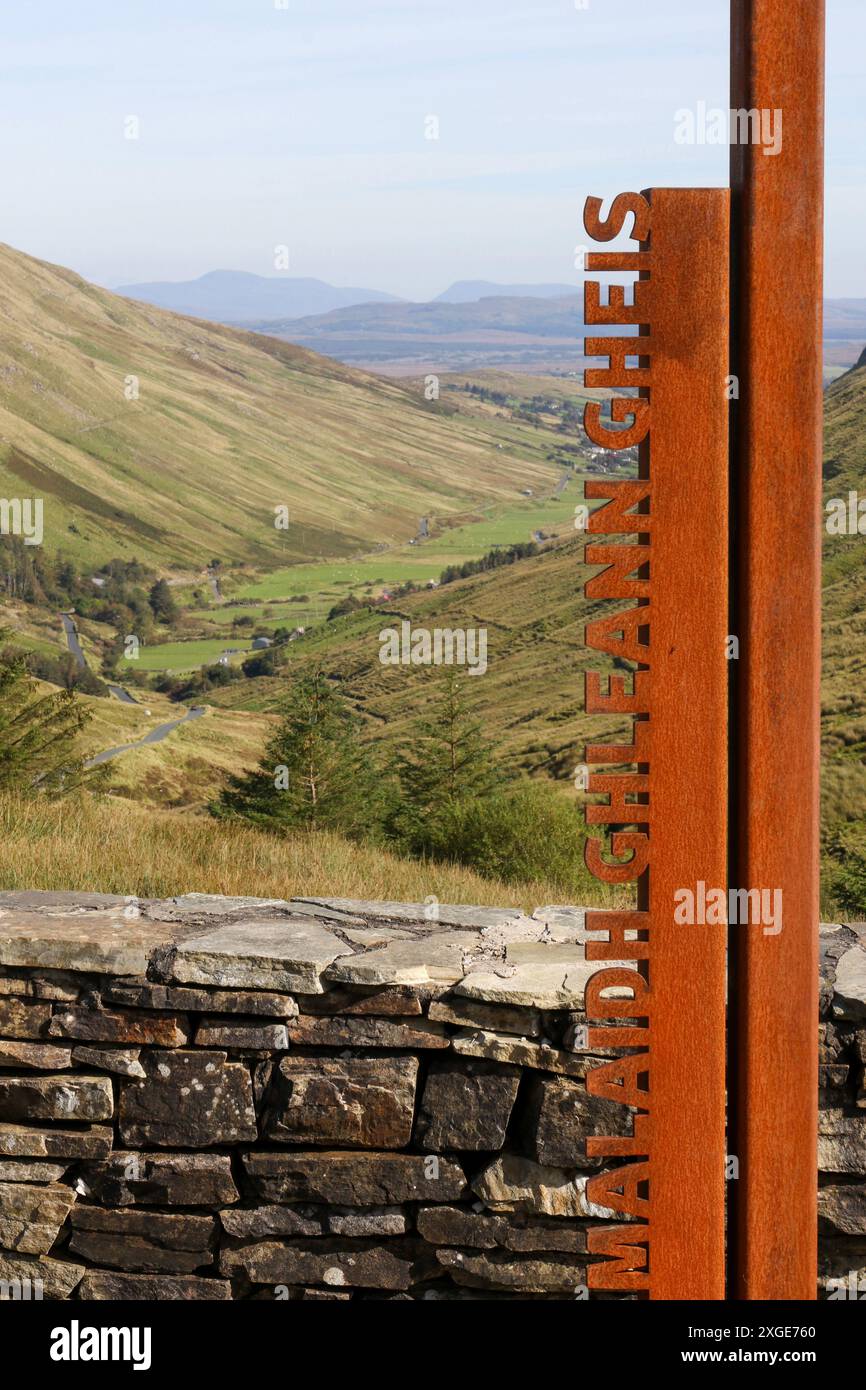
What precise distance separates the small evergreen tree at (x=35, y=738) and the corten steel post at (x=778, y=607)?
12768 millimetres

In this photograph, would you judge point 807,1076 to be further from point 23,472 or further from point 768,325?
point 23,472

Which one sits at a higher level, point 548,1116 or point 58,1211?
point 548,1116

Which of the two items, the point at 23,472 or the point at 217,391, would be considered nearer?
the point at 23,472

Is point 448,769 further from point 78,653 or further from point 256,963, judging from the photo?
point 78,653

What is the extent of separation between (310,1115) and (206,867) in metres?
1.50

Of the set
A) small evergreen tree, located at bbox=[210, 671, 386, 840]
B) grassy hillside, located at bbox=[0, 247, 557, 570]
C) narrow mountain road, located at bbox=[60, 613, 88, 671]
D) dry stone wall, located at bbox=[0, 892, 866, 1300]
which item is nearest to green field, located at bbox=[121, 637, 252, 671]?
narrow mountain road, located at bbox=[60, 613, 88, 671]

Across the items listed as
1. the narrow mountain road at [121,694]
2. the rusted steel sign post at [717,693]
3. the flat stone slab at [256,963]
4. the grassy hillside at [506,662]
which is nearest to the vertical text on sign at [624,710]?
the rusted steel sign post at [717,693]

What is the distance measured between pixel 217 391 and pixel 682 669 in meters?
202

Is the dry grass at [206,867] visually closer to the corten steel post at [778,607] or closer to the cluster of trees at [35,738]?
the corten steel post at [778,607]

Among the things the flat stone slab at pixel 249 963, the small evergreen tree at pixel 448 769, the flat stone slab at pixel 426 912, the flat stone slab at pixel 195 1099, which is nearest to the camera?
the flat stone slab at pixel 249 963

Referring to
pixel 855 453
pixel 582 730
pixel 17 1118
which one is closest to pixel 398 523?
pixel 855 453

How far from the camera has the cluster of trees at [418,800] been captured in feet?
39.2

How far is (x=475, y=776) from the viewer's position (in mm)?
22969

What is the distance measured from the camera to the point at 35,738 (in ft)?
51.5
